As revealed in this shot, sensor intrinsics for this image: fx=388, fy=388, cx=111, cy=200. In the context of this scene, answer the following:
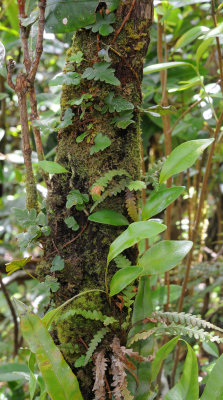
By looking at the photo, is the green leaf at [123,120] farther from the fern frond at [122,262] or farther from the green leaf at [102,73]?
A: the fern frond at [122,262]

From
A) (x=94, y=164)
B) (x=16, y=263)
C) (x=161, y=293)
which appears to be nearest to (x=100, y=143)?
(x=94, y=164)

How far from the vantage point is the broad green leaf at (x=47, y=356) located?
1.97ft

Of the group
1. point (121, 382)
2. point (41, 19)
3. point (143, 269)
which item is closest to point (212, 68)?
point (41, 19)

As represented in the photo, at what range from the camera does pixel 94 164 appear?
76cm

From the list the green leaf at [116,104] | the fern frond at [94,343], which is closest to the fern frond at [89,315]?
the fern frond at [94,343]

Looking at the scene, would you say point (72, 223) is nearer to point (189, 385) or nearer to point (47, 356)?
point (47, 356)

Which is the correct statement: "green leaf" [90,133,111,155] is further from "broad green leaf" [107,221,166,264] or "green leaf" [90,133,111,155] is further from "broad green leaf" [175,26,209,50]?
"broad green leaf" [175,26,209,50]

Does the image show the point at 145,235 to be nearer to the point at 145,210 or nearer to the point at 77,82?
the point at 145,210

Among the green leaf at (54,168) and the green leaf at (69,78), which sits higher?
the green leaf at (69,78)

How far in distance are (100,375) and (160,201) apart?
12.4 inches

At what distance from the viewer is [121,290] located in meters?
0.70

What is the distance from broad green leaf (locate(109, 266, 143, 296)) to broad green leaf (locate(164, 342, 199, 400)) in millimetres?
151

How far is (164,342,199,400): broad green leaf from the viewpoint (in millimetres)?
657

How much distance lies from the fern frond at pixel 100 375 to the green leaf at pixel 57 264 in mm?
171
